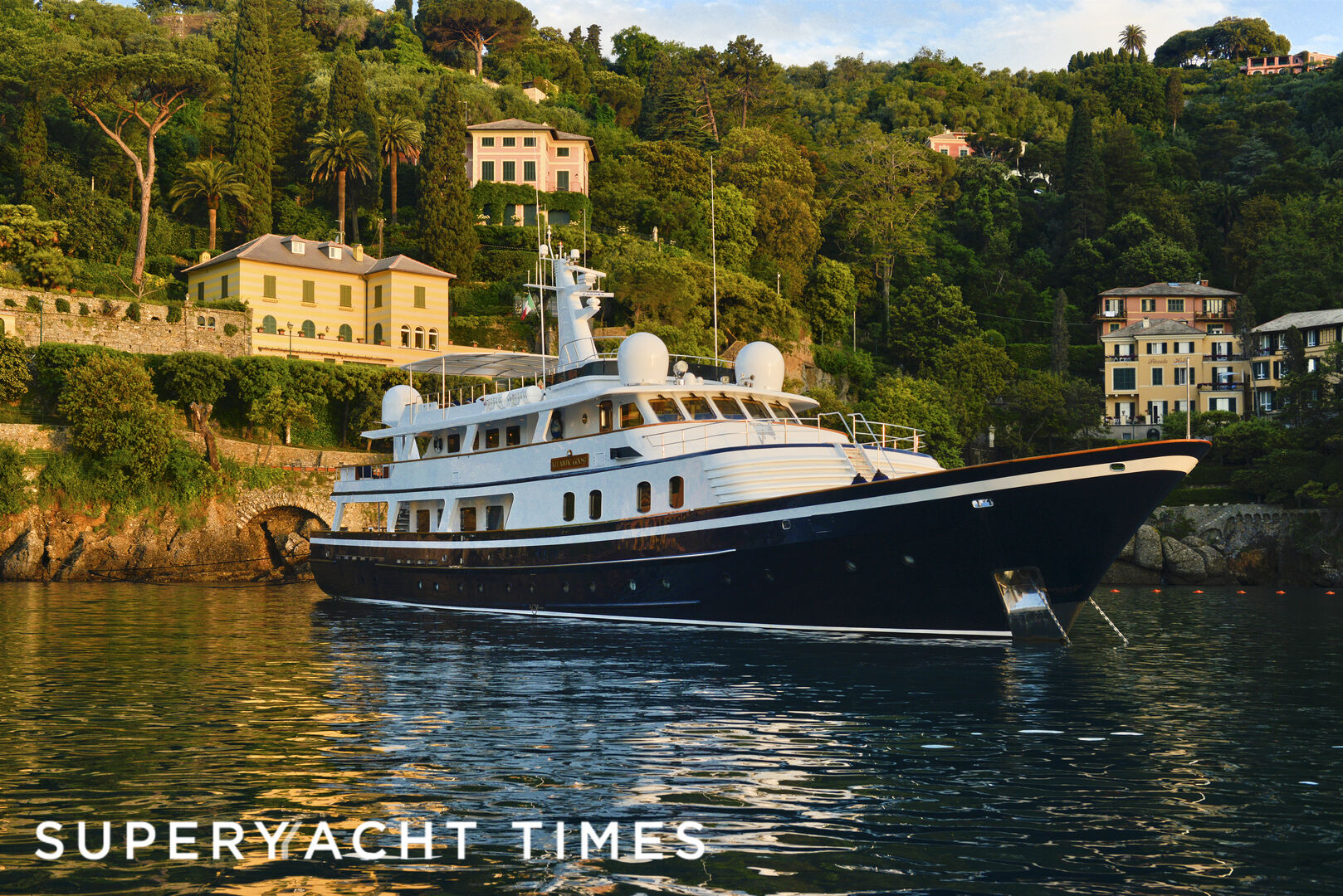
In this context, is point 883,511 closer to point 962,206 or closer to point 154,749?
point 154,749

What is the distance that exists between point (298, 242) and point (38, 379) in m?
20.0

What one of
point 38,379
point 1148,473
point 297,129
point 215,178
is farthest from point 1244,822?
point 297,129

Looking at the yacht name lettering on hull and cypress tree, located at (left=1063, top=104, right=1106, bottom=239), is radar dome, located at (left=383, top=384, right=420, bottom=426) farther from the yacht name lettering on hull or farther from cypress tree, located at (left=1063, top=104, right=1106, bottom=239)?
cypress tree, located at (left=1063, top=104, right=1106, bottom=239)

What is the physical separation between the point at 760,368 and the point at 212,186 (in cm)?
5935

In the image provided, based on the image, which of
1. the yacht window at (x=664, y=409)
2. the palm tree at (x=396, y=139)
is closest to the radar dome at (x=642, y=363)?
the yacht window at (x=664, y=409)

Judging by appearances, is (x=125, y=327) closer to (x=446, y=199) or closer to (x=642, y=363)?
(x=446, y=199)

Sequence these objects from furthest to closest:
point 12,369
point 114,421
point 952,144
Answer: point 952,144 → point 12,369 → point 114,421

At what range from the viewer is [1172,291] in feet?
286

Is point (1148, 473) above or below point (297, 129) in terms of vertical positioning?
below

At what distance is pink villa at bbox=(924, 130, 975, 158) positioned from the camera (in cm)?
12938

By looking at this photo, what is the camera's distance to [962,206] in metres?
104

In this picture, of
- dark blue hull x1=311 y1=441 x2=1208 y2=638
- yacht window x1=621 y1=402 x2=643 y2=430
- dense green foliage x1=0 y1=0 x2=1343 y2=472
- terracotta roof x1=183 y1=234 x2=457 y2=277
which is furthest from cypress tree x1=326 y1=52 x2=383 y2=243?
dark blue hull x1=311 y1=441 x2=1208 y2=638

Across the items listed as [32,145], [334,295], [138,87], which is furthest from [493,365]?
[32,145]

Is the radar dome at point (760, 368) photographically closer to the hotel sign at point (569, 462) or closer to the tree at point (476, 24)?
the hotel sign at point (569, 462)
